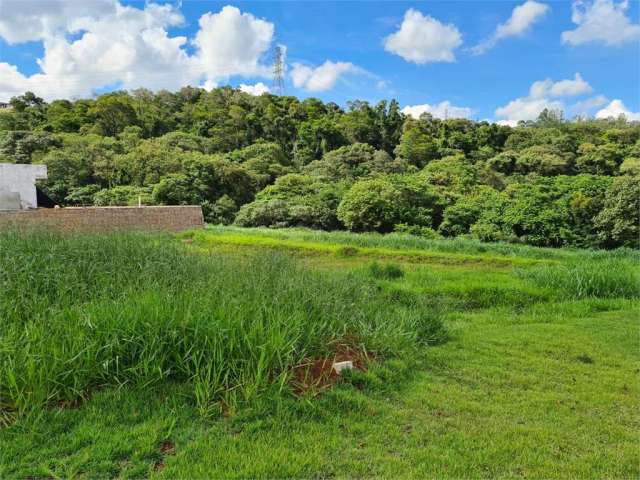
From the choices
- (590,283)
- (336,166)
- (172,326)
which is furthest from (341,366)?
(336,166)

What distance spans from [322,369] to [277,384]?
0.54 m

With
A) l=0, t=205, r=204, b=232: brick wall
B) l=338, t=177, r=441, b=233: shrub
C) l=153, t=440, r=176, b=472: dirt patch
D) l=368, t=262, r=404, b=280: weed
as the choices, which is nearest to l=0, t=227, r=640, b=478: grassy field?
l=153, t=440, r=176, b=472: dirt patch

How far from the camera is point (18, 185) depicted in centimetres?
1962

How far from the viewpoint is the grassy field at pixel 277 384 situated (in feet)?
8.08

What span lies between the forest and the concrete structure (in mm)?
6043

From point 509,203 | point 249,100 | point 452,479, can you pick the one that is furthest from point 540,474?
point 249,100

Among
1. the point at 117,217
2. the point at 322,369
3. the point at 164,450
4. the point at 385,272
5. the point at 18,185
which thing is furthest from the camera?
the point at 18,185

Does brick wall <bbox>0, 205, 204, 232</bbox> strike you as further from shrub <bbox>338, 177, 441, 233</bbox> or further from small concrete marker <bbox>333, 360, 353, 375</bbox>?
small concrete marker <bbox>333, 360, 353, 375</bbox>

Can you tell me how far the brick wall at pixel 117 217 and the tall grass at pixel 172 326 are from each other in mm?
11403

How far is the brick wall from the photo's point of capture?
644 inches

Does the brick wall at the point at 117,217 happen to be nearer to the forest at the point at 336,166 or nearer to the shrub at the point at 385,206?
the forest at the point at 336,166

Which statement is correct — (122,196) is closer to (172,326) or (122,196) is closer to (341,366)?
(172,326)

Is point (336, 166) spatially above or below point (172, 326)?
above

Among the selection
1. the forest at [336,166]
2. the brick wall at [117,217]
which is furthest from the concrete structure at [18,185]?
the forest at [336,166]
